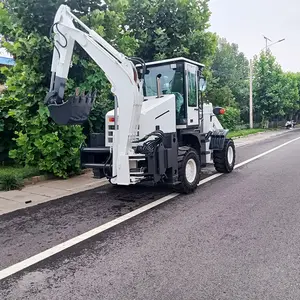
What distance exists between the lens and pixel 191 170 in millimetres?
7688

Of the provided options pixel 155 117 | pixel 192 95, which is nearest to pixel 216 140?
pixel 192 95

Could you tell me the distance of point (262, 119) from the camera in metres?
35.7

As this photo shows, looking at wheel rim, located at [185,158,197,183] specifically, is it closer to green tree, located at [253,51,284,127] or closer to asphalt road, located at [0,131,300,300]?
asphalt road, located at [0,131,300,300]

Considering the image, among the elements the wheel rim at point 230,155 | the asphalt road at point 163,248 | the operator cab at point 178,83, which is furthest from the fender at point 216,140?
the asphalt road at point 163,248

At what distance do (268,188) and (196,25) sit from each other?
790 centimetres

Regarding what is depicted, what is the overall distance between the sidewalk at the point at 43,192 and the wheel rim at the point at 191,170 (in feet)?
7.23

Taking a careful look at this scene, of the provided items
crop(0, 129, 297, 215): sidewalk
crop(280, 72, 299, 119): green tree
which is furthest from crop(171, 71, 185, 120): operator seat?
crop(280, 72, 299, 119): green tree

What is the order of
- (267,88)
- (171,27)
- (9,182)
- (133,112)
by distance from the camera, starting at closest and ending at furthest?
(133,112) → (9,182) → (171,27) → (267,88)

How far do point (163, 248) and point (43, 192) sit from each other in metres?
4.06

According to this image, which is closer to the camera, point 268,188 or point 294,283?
point 294,283

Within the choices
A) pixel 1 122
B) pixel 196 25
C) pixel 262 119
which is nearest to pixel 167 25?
pixel 196 25

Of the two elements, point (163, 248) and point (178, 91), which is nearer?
point (163, 248)

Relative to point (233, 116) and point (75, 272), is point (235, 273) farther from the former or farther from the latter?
point (233, 116)

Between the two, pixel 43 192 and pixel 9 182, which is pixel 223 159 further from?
pixel 9 182
